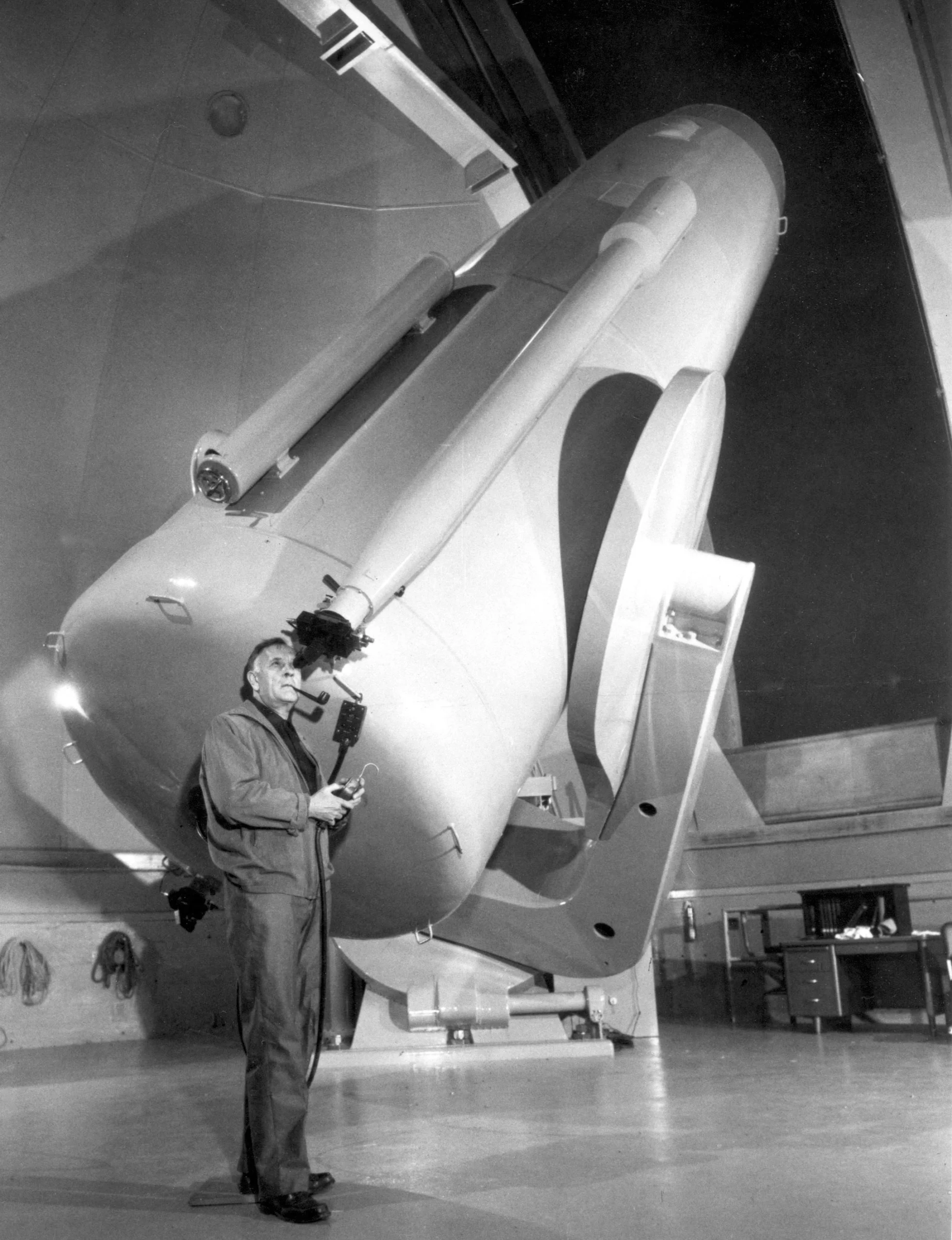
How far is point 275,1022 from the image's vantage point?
2.38 metres

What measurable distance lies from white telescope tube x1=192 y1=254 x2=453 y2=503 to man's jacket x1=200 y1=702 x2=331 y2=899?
4.41ft

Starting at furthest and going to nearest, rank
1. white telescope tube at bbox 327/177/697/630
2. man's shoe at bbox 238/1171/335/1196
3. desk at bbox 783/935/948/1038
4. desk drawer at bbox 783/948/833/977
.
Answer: desk drawer at bbox 783/948/833/977, desk at bbox 783/935/948/1038, white telescope tube at bbox 327/177/697/630, man's shoe at bbox 238/1171/335/1196

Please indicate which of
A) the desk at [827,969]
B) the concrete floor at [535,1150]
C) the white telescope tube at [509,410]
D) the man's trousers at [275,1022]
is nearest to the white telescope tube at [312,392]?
the white telescope tube at [509,410]

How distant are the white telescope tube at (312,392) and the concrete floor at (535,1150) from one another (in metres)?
2.11

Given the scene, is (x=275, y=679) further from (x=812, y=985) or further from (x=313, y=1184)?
(x=812, y=985)

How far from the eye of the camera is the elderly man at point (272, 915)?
234 cm

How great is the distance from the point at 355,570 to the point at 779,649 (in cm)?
709

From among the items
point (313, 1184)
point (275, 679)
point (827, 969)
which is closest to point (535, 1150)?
point (313, 1184)

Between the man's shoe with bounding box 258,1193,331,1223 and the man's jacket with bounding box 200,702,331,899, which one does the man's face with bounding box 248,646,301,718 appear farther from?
the man's shoe with bounding box 258,1193,331,1223

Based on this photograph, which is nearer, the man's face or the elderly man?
the elderly man

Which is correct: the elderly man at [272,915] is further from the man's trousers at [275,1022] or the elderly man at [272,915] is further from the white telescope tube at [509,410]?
the white telescope tube at [509,410]

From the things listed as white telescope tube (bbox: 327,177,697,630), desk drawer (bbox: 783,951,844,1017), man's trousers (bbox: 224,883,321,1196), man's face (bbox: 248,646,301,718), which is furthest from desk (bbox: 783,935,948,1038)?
man's face (bbox: 248,646,301,718)

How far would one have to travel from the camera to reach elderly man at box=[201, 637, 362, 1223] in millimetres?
2338

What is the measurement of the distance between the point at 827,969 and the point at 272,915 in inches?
217
